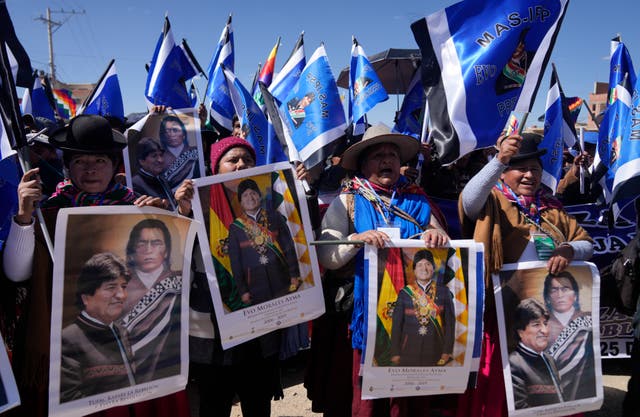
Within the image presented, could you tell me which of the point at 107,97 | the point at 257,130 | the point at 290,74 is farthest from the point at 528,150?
the point at 107,97

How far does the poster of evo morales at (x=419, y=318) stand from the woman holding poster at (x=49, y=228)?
3.77 ft

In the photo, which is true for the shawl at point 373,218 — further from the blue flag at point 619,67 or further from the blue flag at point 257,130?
the blue flag at point 619,67

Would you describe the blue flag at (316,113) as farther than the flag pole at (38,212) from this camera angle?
Yes

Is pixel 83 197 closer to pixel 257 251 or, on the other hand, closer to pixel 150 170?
pixel 257 251

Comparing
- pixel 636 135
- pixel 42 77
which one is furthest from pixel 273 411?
pixel 42 77

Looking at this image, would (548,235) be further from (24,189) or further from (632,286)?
(24,189)

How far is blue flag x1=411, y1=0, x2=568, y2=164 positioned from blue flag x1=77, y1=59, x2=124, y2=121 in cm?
321

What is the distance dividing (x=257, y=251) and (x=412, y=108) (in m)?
3.44

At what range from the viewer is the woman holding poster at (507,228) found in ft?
9.50

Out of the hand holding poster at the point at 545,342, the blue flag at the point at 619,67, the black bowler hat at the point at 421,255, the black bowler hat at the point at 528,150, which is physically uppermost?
the blue flag at the point at 619,67

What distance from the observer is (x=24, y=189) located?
85.6 inches

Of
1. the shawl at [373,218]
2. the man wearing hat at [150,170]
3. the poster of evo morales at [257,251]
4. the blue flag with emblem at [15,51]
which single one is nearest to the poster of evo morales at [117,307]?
the poster of evo morales at [257,251]

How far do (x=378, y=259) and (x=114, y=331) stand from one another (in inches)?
55.1

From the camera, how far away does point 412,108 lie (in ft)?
18.3
